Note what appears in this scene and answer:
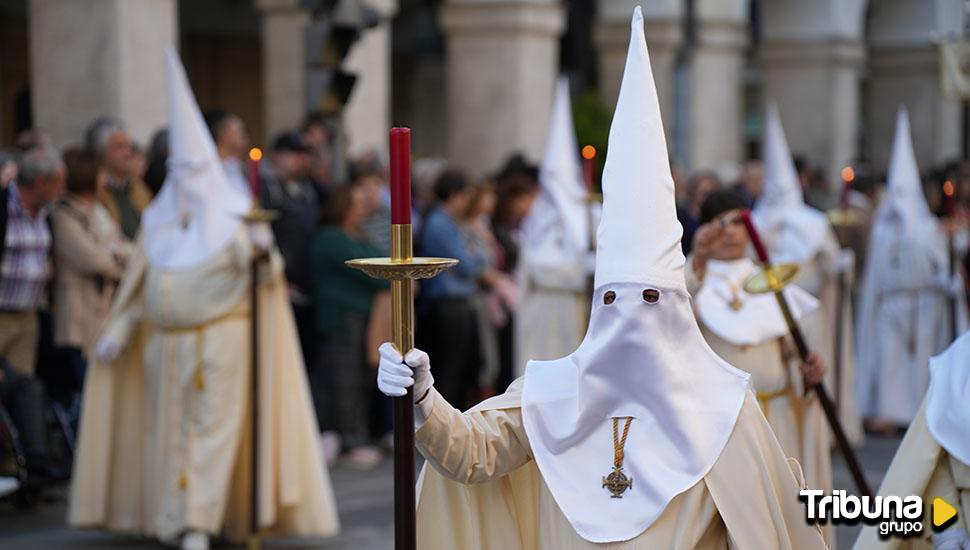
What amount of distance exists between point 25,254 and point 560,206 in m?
3.49

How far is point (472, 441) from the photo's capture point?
3.85 meters

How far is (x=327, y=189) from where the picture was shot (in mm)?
10195

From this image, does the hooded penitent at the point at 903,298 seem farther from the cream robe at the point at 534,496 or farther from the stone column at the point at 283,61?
the cream robe at the point at 534,496

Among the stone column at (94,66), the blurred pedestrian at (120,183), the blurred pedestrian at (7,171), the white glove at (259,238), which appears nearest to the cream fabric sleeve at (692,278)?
the white glove at (259,238)

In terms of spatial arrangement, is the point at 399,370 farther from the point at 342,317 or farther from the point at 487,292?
the point at 487,292

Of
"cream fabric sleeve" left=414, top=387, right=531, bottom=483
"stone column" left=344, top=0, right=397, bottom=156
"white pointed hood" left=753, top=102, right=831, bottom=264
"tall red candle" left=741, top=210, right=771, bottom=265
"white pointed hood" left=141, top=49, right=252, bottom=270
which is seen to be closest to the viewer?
"cream fabric sleeve" left=414, top=387, right=531, bottom=483

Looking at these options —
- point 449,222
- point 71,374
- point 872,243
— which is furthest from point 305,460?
point 872,243

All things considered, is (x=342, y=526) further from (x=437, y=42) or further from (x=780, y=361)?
(x=437, y=42)

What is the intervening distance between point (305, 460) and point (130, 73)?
3.99m

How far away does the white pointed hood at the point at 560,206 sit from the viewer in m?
10.3

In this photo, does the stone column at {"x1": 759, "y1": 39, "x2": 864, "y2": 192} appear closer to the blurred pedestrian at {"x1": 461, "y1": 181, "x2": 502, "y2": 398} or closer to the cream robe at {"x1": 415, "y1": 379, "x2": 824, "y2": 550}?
the blurred pedestrian at {"x1": 461, "y1": 181, "x2": 502, "y2": 398}

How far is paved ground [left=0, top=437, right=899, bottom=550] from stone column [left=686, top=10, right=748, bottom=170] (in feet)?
32.5

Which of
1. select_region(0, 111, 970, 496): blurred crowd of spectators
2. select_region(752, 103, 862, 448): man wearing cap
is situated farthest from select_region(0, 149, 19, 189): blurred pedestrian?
select_region(752, 103, 862, 448): man wearing cap

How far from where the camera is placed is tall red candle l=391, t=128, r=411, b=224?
3.35 metres
